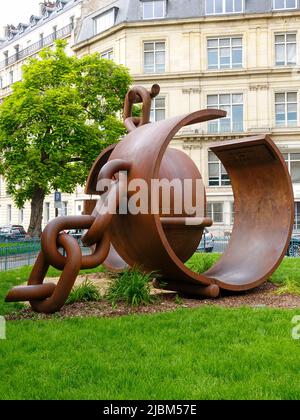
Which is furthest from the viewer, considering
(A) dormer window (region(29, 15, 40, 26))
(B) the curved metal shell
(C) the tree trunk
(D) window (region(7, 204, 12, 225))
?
(A) dormer window (region(29, 15, 40, 26))

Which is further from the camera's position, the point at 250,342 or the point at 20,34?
the point at 20,34

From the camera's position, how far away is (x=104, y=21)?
40.1 meters

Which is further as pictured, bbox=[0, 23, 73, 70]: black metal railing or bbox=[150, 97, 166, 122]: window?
bbox=[0, 23, 73, 70]: black metal railing

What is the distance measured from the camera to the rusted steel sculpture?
7.23m

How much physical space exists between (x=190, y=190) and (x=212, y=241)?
12.8m

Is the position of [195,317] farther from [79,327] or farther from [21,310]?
[21,310]

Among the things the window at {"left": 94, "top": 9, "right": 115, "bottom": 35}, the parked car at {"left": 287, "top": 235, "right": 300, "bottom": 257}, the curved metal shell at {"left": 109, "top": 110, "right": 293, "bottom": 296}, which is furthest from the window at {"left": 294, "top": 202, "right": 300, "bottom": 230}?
the curved metal shell at {"left": 109, "top": 110, "right": 293, "bottom": 296}

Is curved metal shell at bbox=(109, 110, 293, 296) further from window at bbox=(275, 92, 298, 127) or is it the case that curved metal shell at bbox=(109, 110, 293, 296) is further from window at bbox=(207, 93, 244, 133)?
window at bbox=(275, 92, 298, 127)

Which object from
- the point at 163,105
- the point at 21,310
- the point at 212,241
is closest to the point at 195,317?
the point at 21,310

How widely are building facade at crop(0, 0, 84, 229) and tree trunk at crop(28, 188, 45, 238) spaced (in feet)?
51.6

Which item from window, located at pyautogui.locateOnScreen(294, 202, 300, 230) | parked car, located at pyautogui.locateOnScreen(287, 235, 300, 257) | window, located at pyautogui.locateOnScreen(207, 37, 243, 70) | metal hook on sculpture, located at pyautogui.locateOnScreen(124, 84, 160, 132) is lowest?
parked car, located at pyautogui.locateOnScreen(287, 235, 300, 257)

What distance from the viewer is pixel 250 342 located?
5.61 metres

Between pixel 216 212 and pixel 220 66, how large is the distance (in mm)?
10076

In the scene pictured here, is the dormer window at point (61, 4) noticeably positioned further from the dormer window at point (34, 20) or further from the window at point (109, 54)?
the window at point (109, 54)
